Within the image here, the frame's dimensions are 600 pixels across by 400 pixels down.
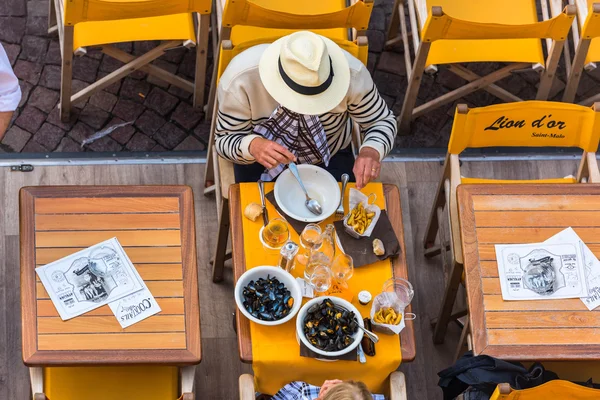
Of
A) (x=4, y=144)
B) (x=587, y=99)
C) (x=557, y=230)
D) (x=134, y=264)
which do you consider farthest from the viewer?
(x=587, y=99)

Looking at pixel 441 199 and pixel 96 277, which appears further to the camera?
pixel 441 199

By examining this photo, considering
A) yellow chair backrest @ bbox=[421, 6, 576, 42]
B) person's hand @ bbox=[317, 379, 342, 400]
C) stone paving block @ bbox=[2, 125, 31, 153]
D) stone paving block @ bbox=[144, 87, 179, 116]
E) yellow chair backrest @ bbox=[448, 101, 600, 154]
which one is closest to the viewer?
person's hand @ bbox=[317, 379, 342, 400]

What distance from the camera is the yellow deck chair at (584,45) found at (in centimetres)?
442

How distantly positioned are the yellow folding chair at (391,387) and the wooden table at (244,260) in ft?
0.33

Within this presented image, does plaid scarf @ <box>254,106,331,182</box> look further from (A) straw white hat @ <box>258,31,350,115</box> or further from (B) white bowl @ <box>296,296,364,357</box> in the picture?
(B) white bowl @ <box>296,296,364,357</box>

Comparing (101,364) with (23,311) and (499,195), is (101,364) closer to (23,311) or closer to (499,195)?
(23,311)

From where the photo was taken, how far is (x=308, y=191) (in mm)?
3791

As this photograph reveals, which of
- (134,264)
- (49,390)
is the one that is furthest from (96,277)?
(49,390)

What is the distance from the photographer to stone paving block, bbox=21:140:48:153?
190 inches

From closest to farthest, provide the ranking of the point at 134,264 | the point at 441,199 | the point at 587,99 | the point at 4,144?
1. the point at 134,264
2. the point at 441,199
3. the point at 4,144
4. the point at 587,99

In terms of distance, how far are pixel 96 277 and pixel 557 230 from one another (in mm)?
1948

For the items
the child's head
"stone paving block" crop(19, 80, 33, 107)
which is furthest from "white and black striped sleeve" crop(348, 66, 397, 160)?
"stone paving block" crop(19, 80, 33, 107)

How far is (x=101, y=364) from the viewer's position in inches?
129

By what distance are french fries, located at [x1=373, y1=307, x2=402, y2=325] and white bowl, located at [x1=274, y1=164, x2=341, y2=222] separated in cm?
49
